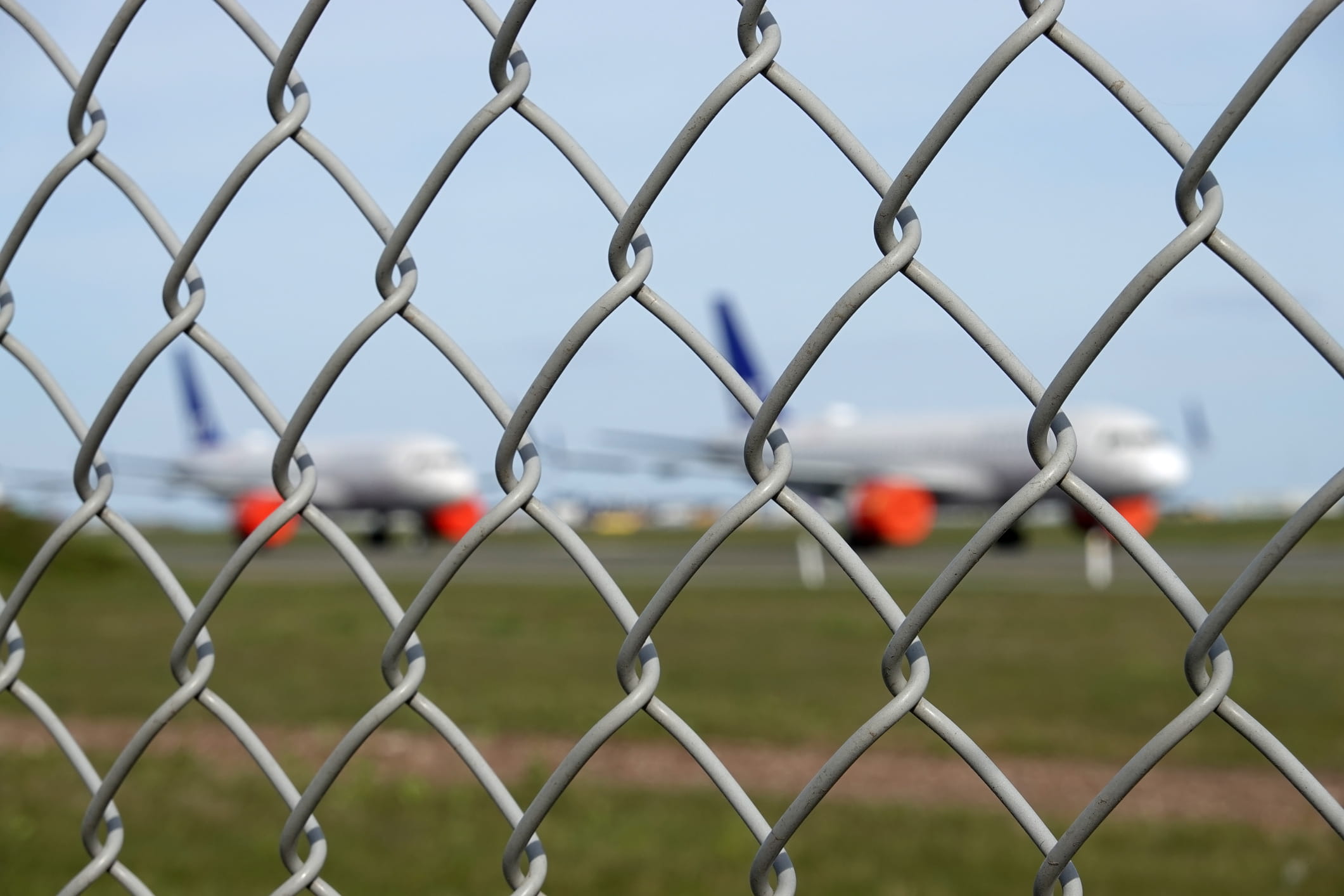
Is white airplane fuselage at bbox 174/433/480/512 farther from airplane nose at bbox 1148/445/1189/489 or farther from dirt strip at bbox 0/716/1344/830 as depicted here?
dirt strip at bbox 0/716/1344/830

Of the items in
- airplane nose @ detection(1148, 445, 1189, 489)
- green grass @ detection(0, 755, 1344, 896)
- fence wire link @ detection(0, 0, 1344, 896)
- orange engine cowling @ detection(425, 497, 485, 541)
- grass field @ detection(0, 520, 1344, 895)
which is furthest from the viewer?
orange engine cowling @ detection(425, 497, 485, 541)

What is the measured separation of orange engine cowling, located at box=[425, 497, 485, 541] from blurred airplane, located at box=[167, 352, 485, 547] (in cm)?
5

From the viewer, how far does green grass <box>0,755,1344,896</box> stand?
4.39 meters

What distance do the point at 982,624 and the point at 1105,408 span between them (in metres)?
14.9

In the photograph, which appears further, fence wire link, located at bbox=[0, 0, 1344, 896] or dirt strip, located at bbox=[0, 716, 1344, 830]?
dirt strip, located at bbox=[0, 716, 1344, 830]

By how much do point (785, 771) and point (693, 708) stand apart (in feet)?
6.00

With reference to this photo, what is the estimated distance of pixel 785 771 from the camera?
6598 millimetres

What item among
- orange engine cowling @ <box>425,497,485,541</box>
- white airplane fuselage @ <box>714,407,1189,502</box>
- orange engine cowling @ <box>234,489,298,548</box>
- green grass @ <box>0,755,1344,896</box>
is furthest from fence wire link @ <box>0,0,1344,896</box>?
orange engine cowling @ <box>425,497,485,541</box>

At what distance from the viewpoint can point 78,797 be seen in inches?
224

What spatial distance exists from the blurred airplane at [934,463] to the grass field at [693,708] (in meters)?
5.61

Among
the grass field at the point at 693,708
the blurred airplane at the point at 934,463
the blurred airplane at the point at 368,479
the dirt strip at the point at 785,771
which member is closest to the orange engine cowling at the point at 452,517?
the blurred airplane at the point at 368,479

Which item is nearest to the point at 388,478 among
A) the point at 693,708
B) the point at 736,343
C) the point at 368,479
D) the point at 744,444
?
the point at 368,479

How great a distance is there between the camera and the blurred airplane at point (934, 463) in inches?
1022

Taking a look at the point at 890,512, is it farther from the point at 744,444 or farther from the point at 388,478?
the point at 744,444
